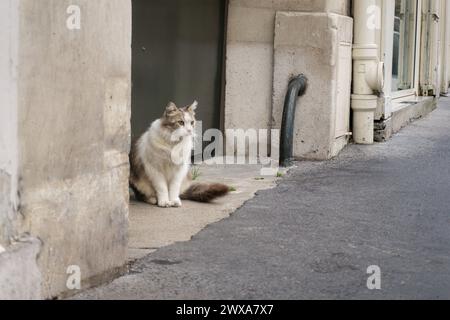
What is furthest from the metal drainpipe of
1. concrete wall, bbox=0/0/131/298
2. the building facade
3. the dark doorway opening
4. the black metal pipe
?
concrete wall, bbox=0/0/131/298

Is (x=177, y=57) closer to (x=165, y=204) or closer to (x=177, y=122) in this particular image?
(x=177, y=122)

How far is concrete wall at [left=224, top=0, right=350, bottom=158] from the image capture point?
8.28 metres

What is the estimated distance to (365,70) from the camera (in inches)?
363

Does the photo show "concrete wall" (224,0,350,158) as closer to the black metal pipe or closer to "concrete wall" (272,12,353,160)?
"concrete wall" (272,12,353,160)

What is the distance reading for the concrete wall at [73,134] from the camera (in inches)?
132

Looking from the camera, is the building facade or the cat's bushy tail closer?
the building facade

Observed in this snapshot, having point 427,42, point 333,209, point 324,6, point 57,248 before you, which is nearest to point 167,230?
point 333,209

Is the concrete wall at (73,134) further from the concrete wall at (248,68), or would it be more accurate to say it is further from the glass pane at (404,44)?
the glass pane at (404,44)

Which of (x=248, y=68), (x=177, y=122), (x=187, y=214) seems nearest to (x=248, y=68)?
(x=248, y=68)

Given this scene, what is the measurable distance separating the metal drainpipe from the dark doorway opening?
1.70m

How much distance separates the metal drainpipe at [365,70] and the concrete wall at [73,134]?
5.49 meters

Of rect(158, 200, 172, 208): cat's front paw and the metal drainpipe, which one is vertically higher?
the metal drainpipe

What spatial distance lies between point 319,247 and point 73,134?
1.76m

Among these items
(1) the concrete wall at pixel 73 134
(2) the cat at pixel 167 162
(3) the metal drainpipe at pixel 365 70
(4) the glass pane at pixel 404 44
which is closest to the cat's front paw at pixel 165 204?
(2) the cat at pixel 167 162
